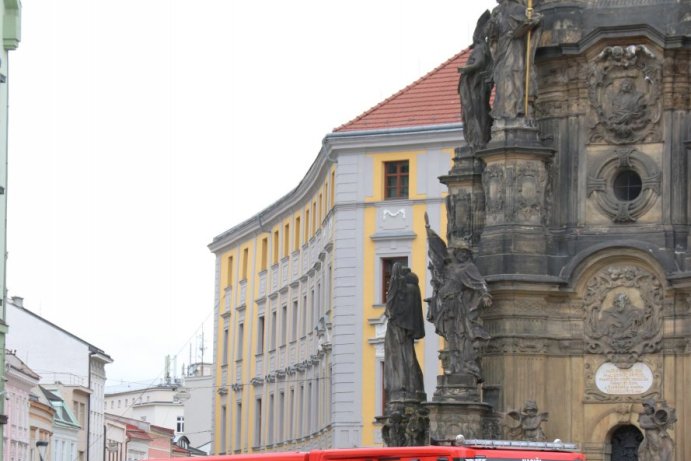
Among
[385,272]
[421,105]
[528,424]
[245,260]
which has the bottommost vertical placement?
[528,424]

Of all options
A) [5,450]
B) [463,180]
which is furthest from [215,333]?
[463,180]

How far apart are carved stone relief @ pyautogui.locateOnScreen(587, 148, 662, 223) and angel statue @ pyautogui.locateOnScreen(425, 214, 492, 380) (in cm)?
221

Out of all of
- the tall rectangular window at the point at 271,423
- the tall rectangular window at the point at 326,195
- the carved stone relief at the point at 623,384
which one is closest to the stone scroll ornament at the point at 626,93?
the carved stone relief at the point at 623,384

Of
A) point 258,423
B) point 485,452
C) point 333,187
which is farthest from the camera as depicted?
point 258,423

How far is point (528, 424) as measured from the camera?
3250 centimetres

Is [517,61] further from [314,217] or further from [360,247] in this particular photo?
[314,217]

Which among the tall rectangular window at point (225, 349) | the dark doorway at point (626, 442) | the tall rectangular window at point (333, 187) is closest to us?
the dark doorway at point (626, 442)

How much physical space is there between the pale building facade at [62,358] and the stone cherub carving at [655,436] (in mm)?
71881

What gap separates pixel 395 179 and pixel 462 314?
102 ft

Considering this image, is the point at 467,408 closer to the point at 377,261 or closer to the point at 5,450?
the point at 377,261

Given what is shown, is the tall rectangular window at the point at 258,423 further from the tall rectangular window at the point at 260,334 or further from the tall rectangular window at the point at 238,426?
the tall rectangular window at the point at 238,426

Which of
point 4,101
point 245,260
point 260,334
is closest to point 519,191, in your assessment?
point 4,101

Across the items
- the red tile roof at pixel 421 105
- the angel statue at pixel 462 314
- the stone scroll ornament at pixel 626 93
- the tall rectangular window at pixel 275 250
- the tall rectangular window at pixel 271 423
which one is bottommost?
the angel statue at pixel 462 314

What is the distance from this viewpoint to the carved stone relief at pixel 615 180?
33.3 meters
